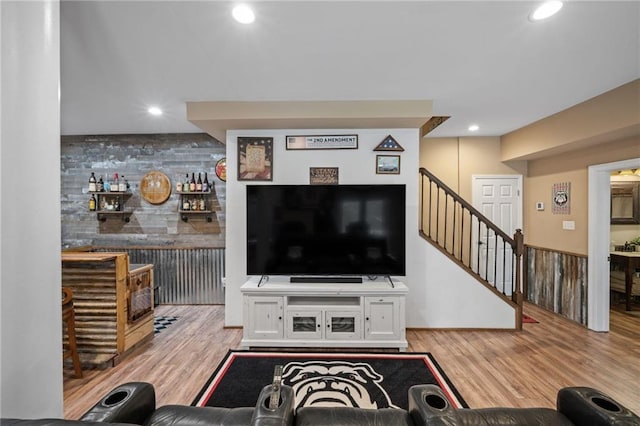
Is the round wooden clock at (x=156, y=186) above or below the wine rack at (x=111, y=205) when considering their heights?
above

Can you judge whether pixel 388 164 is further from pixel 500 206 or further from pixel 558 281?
pixel 558 281

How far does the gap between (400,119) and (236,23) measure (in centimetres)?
196

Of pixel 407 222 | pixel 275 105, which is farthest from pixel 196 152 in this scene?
pixel 407 222

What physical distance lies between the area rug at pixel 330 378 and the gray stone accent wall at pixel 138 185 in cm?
228

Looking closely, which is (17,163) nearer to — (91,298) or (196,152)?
(91,298)

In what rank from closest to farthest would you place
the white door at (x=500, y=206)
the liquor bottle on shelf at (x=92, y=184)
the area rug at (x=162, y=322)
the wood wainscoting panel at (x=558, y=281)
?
the area rug at (x=162, y=322)
the wood wainscoting panel at (x=558, y=281)
the liquor bottle on shelf at (x=92, y=184)
the white door at (x=500, y=206)

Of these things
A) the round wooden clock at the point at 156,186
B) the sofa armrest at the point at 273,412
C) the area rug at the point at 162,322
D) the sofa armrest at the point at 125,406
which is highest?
the round wooden clock at the point at 156,186

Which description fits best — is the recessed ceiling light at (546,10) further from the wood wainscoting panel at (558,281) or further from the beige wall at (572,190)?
the wood wainscoting panel at (558,281)

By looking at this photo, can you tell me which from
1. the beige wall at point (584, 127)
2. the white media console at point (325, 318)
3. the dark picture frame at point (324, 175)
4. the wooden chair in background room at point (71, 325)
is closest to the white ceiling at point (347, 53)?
the beige wall at point (584, 127)

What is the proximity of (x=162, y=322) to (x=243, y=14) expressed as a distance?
12.5 feet

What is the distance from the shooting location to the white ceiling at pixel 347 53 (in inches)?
70.1

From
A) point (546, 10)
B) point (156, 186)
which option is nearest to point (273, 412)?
point (546, 10)

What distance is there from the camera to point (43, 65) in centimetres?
143

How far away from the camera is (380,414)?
1160 millimetres
